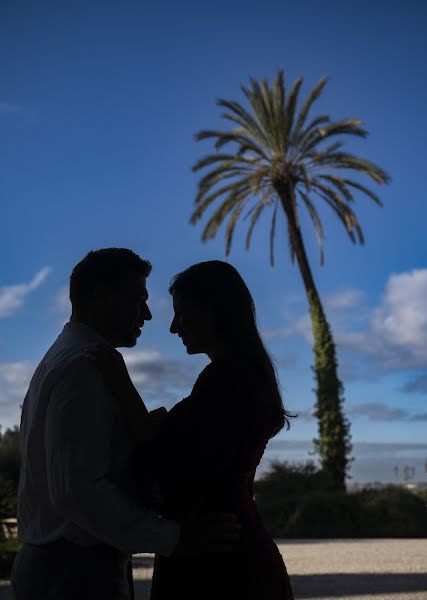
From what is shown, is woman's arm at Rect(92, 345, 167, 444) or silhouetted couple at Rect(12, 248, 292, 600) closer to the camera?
silhouetted couple at Rect(12, 248, 292, 600)

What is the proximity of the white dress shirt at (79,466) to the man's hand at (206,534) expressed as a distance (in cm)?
3

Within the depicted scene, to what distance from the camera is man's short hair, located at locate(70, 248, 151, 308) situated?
2541mm

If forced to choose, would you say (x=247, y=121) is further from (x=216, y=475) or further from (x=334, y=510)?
(x=216, y=475)

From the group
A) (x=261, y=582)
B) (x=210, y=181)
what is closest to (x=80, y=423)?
(x=261, y=582)

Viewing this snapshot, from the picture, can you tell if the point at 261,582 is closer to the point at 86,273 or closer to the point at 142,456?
the point at 142,456

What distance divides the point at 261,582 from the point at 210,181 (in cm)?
2488

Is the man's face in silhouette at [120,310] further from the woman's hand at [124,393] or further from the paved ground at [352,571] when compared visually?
the paved ground at [352,571]

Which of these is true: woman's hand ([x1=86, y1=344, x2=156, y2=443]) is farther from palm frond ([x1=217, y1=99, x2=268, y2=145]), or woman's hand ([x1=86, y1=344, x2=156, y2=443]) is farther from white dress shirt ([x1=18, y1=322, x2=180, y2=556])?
palm frond ([x1=217, y1=99, x2=268, y2=145])

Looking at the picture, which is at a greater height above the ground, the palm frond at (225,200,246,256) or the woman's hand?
the palm frond at (225,200,246,256)

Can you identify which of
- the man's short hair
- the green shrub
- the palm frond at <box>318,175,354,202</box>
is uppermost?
→ the palm frond at <box>318,175,354,202</box>

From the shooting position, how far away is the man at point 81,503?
7.16 feet

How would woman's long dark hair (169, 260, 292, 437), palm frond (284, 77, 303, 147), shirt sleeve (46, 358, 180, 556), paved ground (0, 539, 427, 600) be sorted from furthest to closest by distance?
1. palm frond (284, 77, 303, 147)
2. paved ground (0, 539, 427, 600)
3. woman's long dark hair (169, 260, 292, 437)
4. shirt sleeve (46, 358, 180, 556)

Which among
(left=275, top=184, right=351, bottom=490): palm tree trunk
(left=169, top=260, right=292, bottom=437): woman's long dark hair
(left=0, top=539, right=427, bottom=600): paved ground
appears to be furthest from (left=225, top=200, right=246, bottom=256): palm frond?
(left=169, top=260, right=292, bottom=437): woman's long dark hair

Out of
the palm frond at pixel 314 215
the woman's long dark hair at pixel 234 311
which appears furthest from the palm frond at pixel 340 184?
the woman's long dark hair at pixel 234 311
